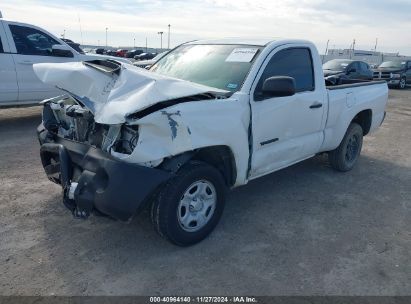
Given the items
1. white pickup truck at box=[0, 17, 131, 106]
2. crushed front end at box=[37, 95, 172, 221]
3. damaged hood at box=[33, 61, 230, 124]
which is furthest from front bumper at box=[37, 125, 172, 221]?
white pickup truck at box=[0, 17, 131, 106]

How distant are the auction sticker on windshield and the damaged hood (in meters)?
0.61

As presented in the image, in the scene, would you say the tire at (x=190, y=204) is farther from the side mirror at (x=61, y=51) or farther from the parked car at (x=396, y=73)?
the parked car at (x=396, y=73)

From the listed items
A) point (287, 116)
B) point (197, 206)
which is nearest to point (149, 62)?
point (287, 116)

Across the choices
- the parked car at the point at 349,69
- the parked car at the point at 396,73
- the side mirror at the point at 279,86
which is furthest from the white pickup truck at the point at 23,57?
the parked car at the point at 396,73

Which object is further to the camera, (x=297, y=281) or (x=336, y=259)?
(x=336, y=259)

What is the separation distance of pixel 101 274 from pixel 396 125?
9.63 m

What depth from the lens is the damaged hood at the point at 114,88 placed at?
3.13 m

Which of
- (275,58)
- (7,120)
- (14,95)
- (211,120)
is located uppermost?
(275,58)

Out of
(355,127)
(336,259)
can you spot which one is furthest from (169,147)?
(355,127)

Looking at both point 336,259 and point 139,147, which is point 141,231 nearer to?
point 139,147

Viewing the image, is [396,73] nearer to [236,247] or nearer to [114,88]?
[236,247]

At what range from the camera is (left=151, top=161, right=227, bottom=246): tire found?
10.8ft

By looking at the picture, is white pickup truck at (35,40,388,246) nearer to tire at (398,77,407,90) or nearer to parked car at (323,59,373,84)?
parked car at (323,59,373,84)

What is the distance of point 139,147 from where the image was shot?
10.1 feet
